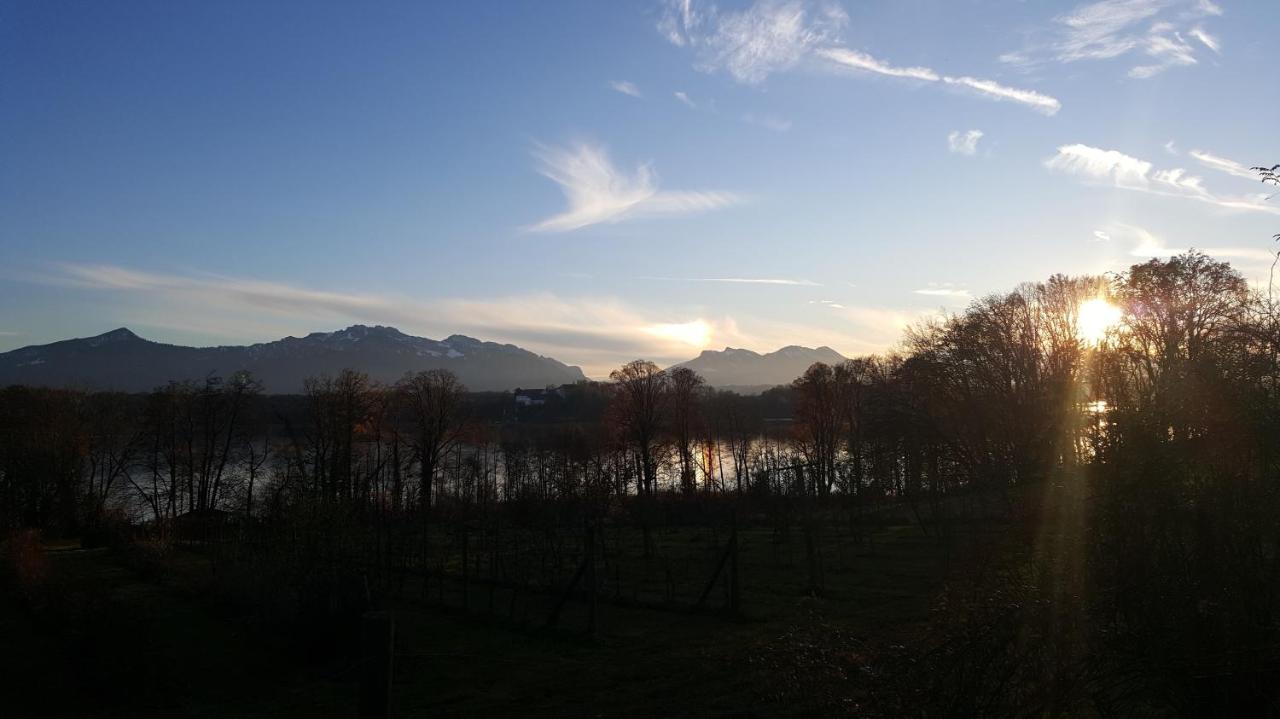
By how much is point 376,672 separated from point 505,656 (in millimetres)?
8792

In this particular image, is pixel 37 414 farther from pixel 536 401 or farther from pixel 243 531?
pixel 536 401

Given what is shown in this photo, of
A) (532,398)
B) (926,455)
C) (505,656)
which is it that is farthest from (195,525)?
(532,398)

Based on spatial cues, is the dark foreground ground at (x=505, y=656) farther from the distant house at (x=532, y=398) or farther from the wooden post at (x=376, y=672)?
the distant house at (x=532, y=398)

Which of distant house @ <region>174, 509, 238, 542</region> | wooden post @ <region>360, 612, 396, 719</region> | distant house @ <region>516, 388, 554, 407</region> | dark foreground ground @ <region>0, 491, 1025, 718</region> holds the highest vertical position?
distant house @ <region>516, 388, 554, 407</region>

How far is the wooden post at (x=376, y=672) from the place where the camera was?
4.73m

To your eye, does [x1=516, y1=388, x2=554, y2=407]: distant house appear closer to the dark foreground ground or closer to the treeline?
the treeline

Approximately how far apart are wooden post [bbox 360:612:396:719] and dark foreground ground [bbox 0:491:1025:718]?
96.8 inches

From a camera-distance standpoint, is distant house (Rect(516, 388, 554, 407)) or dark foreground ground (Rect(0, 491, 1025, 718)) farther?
distant house (Rect(516, 388, 554, 407))

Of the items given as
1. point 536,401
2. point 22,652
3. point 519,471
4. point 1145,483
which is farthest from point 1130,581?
point 536,401

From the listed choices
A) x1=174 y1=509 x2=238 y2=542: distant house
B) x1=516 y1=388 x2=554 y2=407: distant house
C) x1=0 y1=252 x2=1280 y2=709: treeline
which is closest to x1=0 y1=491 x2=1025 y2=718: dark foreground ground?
x1=0 y1=252 x2=1280 y2=709: treeline

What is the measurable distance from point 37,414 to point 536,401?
72543 millimetres

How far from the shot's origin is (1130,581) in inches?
210

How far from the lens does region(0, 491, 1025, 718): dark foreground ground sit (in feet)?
27.8

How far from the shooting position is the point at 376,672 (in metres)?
4.75
